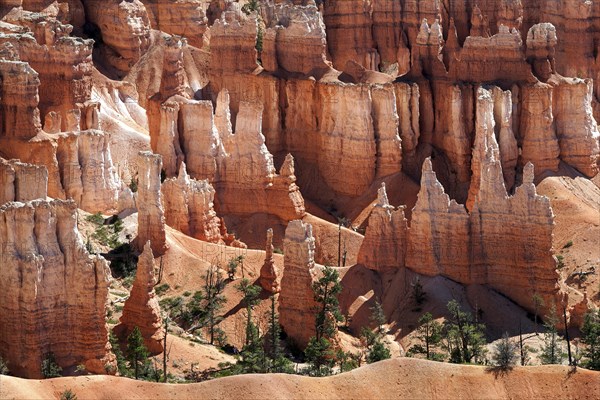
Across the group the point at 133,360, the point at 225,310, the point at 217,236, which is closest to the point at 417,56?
the point at 217,236

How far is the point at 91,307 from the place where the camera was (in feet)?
236

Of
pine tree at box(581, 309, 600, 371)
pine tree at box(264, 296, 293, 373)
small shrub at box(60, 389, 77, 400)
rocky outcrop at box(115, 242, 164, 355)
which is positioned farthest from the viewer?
rocky outcrop at box(115, 242, 164, 355)

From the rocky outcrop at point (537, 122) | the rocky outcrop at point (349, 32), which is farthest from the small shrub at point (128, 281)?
the rocky outcrop at point (349, 32)

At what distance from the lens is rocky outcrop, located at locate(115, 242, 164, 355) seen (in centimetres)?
7600

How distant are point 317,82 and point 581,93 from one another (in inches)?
474

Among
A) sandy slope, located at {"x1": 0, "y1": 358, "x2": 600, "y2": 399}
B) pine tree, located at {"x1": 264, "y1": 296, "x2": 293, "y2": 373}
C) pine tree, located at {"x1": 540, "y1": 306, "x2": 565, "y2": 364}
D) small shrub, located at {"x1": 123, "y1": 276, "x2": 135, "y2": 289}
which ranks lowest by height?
pine tree, located at {"x1": 540, "y1": 306, "x2": 565, "y2": 364}

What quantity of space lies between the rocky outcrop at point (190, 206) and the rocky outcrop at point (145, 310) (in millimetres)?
12545

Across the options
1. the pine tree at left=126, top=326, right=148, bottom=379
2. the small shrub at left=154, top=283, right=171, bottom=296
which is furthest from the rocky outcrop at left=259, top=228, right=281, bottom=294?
the pine tree at left=126, top=326, right=148, bottom=379

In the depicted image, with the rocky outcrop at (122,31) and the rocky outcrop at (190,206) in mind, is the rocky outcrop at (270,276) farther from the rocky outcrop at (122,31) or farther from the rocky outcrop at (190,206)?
the rocky outcrop at (122,31)

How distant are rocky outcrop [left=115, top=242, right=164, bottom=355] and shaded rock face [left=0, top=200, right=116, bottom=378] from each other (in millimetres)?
3609

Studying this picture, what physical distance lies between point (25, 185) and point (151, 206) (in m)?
8.90

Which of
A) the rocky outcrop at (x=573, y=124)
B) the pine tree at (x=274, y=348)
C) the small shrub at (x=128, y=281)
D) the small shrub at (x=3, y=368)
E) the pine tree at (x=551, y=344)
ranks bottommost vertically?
the pine tree at (x=551, y=344)

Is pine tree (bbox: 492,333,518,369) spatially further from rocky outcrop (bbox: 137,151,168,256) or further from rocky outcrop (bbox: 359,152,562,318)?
rocky outcrop (bbox: 137,151,168,256)

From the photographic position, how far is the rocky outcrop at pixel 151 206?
84.3 meters
